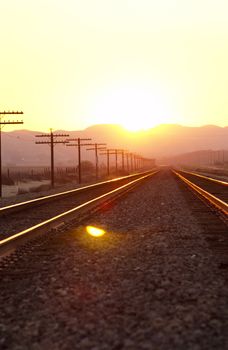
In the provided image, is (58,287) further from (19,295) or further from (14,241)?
(14,241)

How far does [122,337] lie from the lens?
3.70 meters

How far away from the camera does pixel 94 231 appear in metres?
10.1

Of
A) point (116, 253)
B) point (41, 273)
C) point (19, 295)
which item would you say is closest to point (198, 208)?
point (116, 253)

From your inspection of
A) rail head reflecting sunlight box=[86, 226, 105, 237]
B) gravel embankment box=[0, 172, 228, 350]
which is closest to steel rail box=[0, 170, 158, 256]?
gravel embankment box=[0, 172, 228, 350]

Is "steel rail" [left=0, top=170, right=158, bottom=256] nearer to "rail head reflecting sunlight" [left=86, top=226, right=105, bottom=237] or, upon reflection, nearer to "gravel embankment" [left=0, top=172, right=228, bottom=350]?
"gravel embankment" [left=0, top=172, right=228, bottom=350]

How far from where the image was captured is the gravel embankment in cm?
371

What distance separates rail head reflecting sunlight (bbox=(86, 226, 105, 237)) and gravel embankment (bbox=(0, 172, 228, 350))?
3.09 ft

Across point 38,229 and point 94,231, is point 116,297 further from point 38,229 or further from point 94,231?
point 94,231

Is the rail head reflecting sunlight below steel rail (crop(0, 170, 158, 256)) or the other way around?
below

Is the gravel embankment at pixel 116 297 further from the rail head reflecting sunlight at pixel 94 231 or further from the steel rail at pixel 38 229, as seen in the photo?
the rail head reflecting sunlight at pixel 94 231

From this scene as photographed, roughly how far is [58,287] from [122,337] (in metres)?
1.81

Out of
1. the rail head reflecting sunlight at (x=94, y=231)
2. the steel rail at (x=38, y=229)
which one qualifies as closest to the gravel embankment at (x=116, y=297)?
the steel rail at (x=38, y=229)

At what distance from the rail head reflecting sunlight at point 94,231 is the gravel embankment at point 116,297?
0.94 meters

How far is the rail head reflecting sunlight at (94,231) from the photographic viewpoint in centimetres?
970
